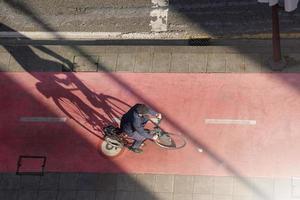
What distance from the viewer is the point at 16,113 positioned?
15.0 metres

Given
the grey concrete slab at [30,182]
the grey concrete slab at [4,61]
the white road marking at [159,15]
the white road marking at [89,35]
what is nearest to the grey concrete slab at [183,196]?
the grey concrete slab at [30,182]

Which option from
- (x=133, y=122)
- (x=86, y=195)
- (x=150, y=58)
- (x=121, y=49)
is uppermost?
(x=121, y=49)

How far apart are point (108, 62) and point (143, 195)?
15.3ft

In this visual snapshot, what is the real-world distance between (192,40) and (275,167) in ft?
16.8

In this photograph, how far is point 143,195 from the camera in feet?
43.5

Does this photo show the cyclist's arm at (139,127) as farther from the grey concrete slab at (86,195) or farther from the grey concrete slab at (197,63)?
the grey concrete slab at (197,63)

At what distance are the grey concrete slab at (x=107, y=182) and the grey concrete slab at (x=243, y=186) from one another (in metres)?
3.50

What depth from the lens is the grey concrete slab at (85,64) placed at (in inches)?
603

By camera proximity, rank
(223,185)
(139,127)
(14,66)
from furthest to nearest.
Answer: (14,66) → (223,185) → (139,127)

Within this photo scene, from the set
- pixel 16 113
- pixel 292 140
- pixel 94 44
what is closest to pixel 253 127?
pixel 292 140

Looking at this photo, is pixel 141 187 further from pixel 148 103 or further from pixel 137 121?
pixel 148 103

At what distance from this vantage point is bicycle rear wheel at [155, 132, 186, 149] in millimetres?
13602

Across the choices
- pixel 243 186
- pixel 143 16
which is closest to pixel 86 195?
pixel 243 186

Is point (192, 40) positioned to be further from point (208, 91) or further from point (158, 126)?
point (158, 126)
